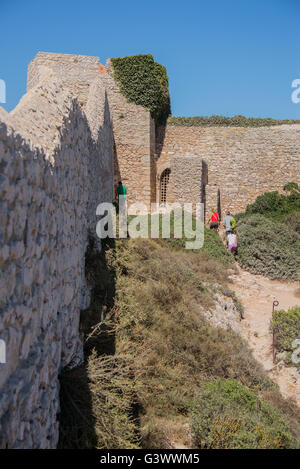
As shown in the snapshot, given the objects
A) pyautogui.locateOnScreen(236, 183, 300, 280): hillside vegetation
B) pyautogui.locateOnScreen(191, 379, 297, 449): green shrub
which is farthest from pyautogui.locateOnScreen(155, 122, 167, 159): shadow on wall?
pyautogui.locateOnScreen(191, 379, 297, 449): green shrub

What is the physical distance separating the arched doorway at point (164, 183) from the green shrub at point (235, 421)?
37.6ft

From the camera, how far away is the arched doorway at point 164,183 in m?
16.6

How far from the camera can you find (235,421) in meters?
Result: 4.76

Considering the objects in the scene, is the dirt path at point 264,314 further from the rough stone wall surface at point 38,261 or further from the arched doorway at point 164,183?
the arched doorway at point 164,183

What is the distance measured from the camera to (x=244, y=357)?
6.99 meters

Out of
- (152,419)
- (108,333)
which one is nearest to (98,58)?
(108,333)

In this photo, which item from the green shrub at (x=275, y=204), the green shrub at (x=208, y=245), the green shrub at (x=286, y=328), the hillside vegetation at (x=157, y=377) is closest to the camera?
the hillside vegetation at (x=157, y=377)

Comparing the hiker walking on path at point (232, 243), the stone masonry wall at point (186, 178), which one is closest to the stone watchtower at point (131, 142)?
the stone masonry wall at point (186, 178)

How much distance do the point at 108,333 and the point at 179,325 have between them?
6.77 feet

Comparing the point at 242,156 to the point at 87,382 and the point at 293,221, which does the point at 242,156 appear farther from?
the point at 87,382

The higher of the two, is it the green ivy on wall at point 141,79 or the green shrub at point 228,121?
the green ivy on wall at point 141,79

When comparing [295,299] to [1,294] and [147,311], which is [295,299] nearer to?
[147,311]

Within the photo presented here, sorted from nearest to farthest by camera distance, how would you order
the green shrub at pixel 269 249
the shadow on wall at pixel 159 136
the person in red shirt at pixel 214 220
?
the green shrub at pixel 269 249 → the person in red shirt at pixel 214 220 → the shadow on wall at pixel 159 136

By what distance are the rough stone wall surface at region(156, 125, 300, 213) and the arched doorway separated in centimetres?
134
